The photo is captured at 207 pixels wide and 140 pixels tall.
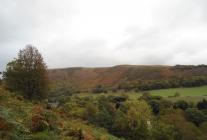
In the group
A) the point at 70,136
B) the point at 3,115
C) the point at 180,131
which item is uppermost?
the point at 3,115

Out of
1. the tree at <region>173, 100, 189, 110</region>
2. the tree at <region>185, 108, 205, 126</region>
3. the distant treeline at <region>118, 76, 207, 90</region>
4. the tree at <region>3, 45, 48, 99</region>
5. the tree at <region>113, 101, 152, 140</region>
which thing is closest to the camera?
the tree at <region>3, 45, 48, 99</region>

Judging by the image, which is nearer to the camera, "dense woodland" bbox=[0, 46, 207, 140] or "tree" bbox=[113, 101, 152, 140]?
"dense woodland" bbox=[0, 46, 207, 140]

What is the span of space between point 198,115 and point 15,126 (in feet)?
276

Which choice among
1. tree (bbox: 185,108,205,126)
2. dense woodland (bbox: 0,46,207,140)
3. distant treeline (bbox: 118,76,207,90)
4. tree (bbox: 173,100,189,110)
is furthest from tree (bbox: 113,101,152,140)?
distant treeline (bbox: 118,76,207,90)

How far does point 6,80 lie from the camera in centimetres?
5350

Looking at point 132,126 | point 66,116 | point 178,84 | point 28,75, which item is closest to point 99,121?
point 132,126

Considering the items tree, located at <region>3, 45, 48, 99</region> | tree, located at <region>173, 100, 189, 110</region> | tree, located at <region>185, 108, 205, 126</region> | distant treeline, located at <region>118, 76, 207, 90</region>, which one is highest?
tree, located at <region>3, 45, 48, 99</region>

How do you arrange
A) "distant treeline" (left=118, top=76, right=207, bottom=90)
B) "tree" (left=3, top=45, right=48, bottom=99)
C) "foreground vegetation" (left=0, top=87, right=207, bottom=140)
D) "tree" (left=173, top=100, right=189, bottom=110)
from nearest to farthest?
"foreground vegetation" (left=0, top=87, right=207, bottom=140) → "tree" (left=3, top=45, right=48, bottom=99) → "tree" (left=173, top=100, right=189, bottom=110) → "distant treeline" (left=118, top=76, right=207, bottom=90)

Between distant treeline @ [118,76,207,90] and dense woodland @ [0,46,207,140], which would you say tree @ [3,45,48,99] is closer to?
dense woodland @ [0,46,207,140]

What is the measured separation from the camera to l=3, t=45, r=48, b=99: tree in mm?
52094

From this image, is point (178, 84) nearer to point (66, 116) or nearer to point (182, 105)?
point (182, 105)

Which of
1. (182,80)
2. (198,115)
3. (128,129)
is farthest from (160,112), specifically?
(182,80)

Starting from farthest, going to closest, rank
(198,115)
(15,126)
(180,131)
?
(198,115)
(180,131)
(15,126)

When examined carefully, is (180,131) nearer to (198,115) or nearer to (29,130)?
(198,115)
